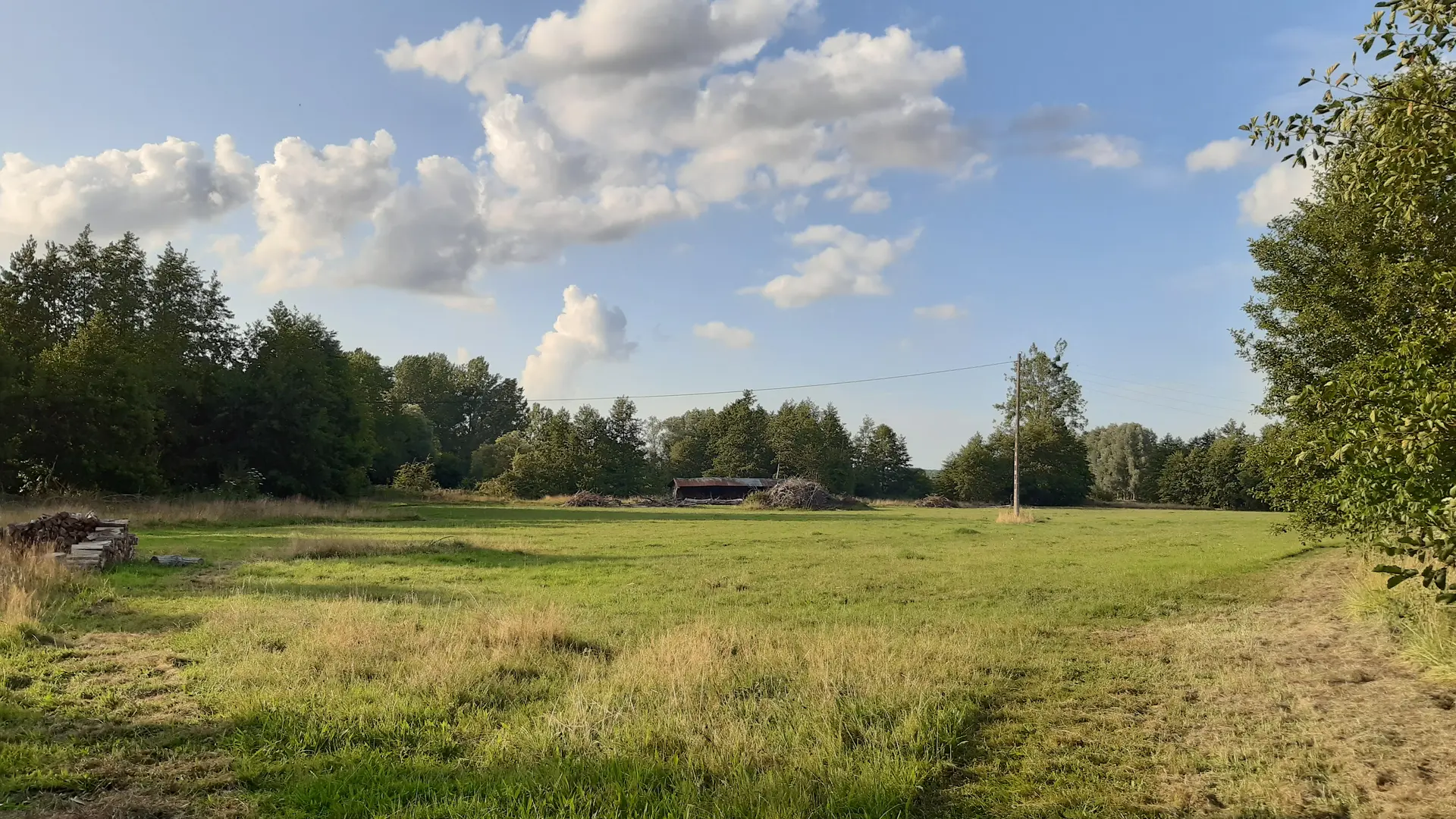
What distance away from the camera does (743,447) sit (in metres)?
102

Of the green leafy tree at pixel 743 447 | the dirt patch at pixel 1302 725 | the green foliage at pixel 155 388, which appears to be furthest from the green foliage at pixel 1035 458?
the dirt patch at pixel 1302 725

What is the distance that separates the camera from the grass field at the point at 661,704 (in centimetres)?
598

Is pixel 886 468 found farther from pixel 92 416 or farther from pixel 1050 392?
pixel 92 416

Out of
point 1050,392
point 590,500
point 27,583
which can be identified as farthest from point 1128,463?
point 27,583

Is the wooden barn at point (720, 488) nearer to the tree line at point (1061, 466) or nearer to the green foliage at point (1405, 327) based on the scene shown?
the tree line at point (1061, 466)

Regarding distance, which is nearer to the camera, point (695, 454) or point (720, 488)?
point (720, 488)

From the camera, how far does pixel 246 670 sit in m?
8.80

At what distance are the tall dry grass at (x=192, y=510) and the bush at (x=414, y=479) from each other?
3233 cm

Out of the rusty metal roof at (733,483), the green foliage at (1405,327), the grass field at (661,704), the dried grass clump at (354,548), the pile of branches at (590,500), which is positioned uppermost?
the green foliage at (1405,327)

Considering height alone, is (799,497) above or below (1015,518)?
above

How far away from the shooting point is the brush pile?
242 ft

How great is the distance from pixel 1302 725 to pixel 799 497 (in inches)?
2633

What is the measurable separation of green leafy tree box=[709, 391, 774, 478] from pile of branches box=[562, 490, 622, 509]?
2511 centimetres

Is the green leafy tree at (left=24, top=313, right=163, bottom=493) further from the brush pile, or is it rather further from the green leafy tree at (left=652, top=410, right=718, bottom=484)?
the green leafy tree at (left=652, top=410, right=718, bottom=484)
